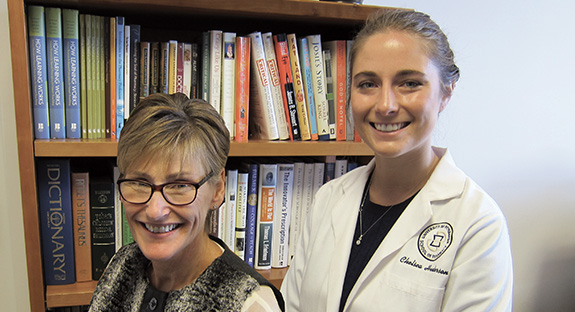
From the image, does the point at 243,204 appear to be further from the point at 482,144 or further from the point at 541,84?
the point at 541,84

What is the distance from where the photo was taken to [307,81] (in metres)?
1.38

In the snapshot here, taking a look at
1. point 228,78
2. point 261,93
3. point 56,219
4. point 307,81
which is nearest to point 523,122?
point 307,81

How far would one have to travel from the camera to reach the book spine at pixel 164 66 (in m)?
1.28

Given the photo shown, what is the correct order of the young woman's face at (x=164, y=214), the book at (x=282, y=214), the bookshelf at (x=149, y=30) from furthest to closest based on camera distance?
the book at (x=282, y=214), the bookshelf at (x=149, y=30), the young woman's face at (x=164, y=214)

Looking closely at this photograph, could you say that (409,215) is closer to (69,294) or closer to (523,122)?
(69,294)

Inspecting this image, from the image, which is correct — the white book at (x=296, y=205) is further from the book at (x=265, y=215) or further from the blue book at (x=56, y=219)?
the blue book at (x=56, y=219)

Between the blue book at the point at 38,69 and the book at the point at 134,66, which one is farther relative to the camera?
the book at the point at 134,66

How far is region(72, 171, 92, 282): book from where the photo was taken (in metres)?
1.26

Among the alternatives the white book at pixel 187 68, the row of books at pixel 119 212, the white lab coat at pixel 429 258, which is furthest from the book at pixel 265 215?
the white book at pixel 187 68

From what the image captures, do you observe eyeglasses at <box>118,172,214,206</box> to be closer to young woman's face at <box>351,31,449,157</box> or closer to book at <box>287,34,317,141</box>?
young woman's face at <box>351,31,449,157</box>

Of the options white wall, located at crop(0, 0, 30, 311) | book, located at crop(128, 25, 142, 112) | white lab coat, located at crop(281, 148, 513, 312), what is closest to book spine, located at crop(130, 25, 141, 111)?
book, located at crop(128, 25, 142, 112)

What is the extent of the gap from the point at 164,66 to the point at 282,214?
0.60 metres

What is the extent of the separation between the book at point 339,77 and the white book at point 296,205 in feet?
0.61

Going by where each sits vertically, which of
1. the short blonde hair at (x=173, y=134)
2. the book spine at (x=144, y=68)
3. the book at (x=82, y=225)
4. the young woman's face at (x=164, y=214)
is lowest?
the book at (x=82, y=225)
